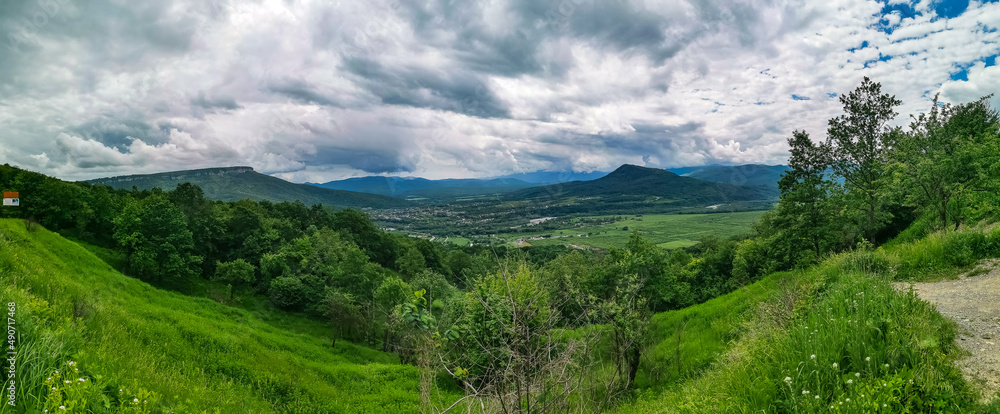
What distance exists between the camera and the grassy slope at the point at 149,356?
16.2ft

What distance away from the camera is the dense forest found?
5.50m

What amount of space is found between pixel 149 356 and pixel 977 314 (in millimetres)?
18600

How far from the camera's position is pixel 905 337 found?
4.95 metres

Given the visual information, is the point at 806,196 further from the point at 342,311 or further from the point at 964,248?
the point at 342,311

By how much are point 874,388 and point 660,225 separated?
205 meters

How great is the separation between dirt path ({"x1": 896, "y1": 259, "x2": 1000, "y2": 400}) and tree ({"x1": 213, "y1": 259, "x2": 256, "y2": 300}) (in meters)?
57.5

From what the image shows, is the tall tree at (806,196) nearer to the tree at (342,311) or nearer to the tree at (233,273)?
the tree at (342,311)

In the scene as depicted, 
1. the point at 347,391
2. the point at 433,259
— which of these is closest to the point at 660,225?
the point at 433,259

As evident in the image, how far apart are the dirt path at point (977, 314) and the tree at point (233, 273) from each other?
57.5m

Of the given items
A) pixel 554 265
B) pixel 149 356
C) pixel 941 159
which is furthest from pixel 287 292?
pixel 941 159

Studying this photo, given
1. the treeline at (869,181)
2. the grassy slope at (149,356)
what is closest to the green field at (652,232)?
the treeline at (869,181)

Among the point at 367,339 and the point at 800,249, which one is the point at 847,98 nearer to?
the point at 800,249

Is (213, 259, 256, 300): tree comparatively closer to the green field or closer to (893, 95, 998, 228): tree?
(893, 95, 998, 228): tree

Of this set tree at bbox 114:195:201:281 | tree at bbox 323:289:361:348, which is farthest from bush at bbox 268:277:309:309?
tree at bbox 323:289:361:348
